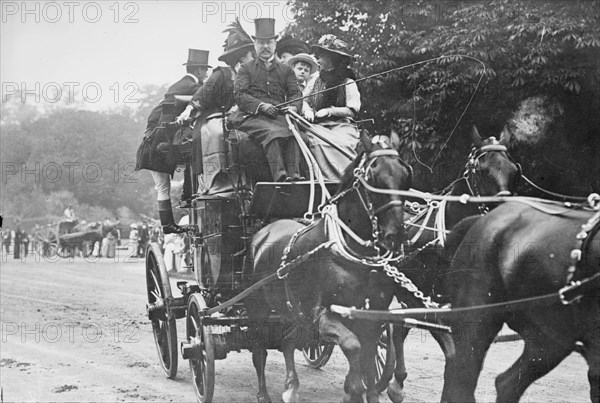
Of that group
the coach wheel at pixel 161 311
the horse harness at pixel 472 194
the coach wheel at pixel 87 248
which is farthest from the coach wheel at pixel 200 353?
the coach wheel at pixel 87 248

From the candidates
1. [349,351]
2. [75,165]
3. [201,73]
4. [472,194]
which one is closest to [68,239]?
[75,165]

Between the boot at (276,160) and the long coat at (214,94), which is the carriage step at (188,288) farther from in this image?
the boot at (276,160)

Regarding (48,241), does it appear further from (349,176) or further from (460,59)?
(349,176)

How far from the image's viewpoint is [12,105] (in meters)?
43.5

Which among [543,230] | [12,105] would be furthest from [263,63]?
[12,105]

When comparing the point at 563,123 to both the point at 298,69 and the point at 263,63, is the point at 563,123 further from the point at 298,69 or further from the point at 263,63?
the point at 263,63

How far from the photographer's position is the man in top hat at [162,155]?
830 centimetres

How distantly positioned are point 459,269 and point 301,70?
3.58m

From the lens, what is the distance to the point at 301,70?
784cm

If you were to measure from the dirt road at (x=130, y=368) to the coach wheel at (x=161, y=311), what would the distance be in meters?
0.20

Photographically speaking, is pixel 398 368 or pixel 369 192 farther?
pixel 398 368

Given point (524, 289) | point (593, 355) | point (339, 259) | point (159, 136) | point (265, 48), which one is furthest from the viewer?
point (159, 136)

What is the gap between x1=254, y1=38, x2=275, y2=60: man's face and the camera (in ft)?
22.6

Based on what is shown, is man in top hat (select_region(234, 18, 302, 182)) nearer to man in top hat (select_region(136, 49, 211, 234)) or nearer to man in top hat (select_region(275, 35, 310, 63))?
man in top hat (select_region(275, 35, 310, 63))
